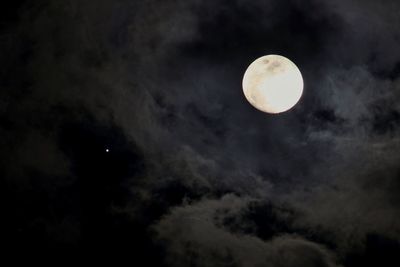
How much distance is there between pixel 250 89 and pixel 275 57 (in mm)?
1650

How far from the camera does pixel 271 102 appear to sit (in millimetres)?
20609

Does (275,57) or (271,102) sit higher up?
(275,57)

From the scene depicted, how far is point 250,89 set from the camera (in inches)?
834

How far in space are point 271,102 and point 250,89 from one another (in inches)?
44.3

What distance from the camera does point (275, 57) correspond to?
2109 cm

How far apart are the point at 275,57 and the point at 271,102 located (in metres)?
1.94
